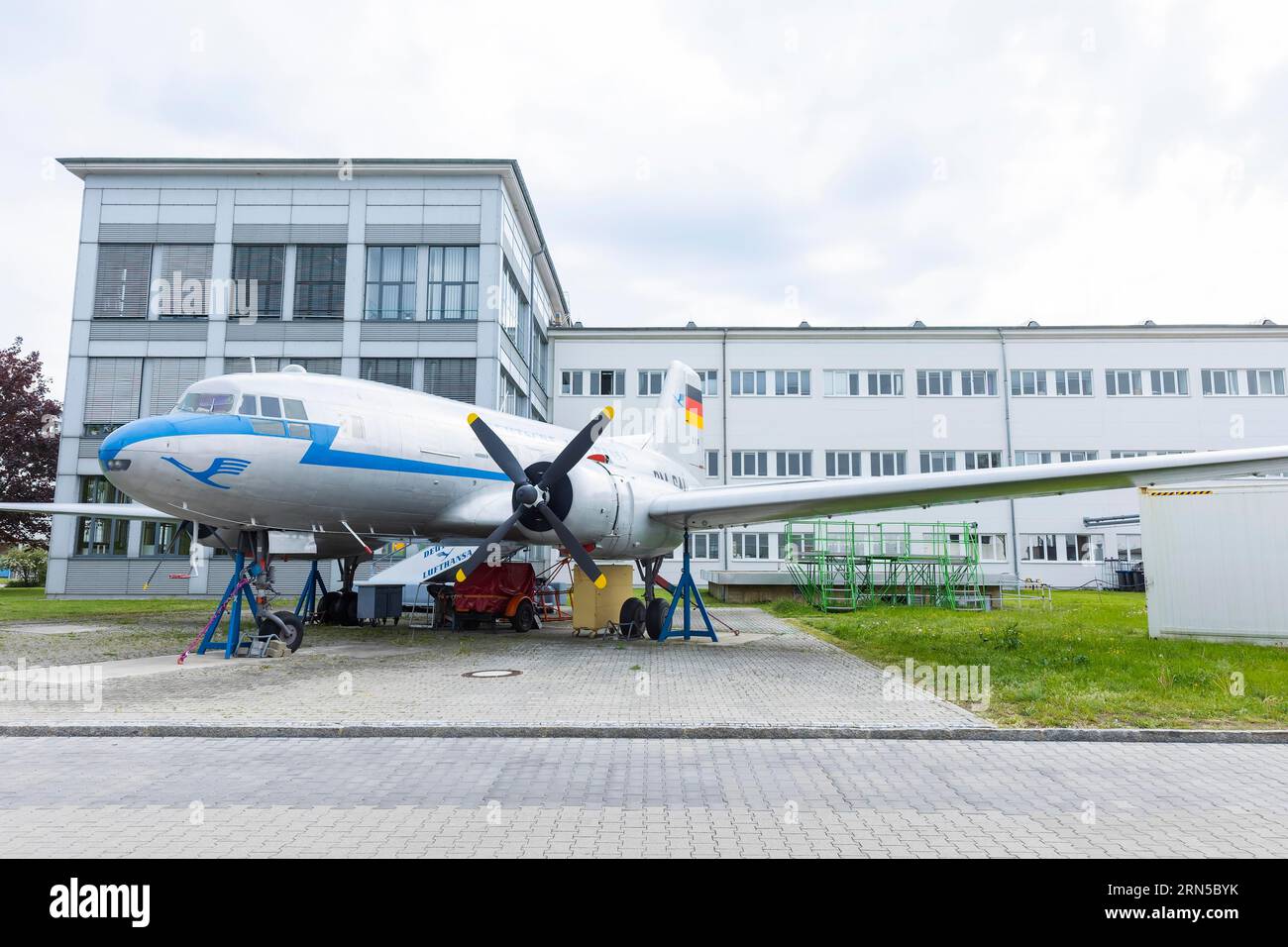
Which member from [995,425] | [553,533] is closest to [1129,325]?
[995,425]

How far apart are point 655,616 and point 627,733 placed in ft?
35.3

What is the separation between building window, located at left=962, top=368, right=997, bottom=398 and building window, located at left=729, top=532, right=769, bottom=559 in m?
13.6

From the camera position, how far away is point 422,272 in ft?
110

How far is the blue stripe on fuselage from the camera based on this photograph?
13273 millimetres

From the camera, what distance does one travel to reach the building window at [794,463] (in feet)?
146

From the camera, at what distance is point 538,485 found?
618 inches

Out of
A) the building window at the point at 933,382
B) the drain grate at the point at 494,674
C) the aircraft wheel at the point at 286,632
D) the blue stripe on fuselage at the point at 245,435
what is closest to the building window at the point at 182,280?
the blue stripe on fuselage at the point at 245,435

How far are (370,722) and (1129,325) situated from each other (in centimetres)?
4741

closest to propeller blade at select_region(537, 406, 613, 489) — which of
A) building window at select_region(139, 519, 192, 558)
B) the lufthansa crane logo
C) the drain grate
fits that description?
the drain grate

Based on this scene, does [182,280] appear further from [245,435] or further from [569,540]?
[569,540]

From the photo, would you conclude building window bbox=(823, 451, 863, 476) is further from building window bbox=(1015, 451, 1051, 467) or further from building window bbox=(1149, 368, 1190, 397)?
building window bbox=(1149, 368, 1190, 397)

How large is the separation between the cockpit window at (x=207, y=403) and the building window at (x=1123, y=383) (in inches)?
1761
